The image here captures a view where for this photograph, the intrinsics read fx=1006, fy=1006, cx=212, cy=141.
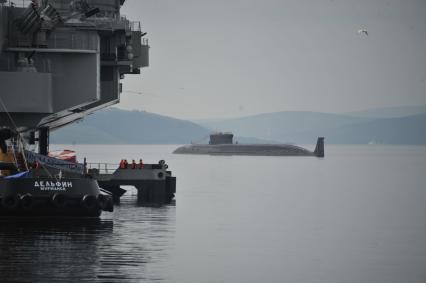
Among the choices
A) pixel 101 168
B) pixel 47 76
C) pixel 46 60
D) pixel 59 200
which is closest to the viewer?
pixel 59 200

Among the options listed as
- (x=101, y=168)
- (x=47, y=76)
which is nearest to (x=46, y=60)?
(x=47, y=76)

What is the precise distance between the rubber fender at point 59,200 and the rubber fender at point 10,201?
4.90 feet

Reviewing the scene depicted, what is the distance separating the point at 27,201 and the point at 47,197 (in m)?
0.86

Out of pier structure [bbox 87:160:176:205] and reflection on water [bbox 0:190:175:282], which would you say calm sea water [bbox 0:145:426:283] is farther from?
pier structure [bbox 87:160:176:205]

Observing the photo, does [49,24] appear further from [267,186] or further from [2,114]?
[267,186]

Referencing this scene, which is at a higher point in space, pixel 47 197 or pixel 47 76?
pixel 47 76

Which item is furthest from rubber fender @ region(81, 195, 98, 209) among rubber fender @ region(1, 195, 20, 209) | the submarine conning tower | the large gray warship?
the submarine conning tower

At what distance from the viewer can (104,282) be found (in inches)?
1125

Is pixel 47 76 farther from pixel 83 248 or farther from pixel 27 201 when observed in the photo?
pixel 83 248

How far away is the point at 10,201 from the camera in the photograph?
138 ft

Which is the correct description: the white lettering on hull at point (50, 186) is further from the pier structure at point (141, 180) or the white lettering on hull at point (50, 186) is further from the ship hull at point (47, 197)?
the pier structure at point (141, 180)

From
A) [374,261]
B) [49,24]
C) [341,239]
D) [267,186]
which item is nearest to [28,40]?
[49,24]

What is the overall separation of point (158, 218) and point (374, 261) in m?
17.8

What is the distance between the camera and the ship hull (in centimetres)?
4191
